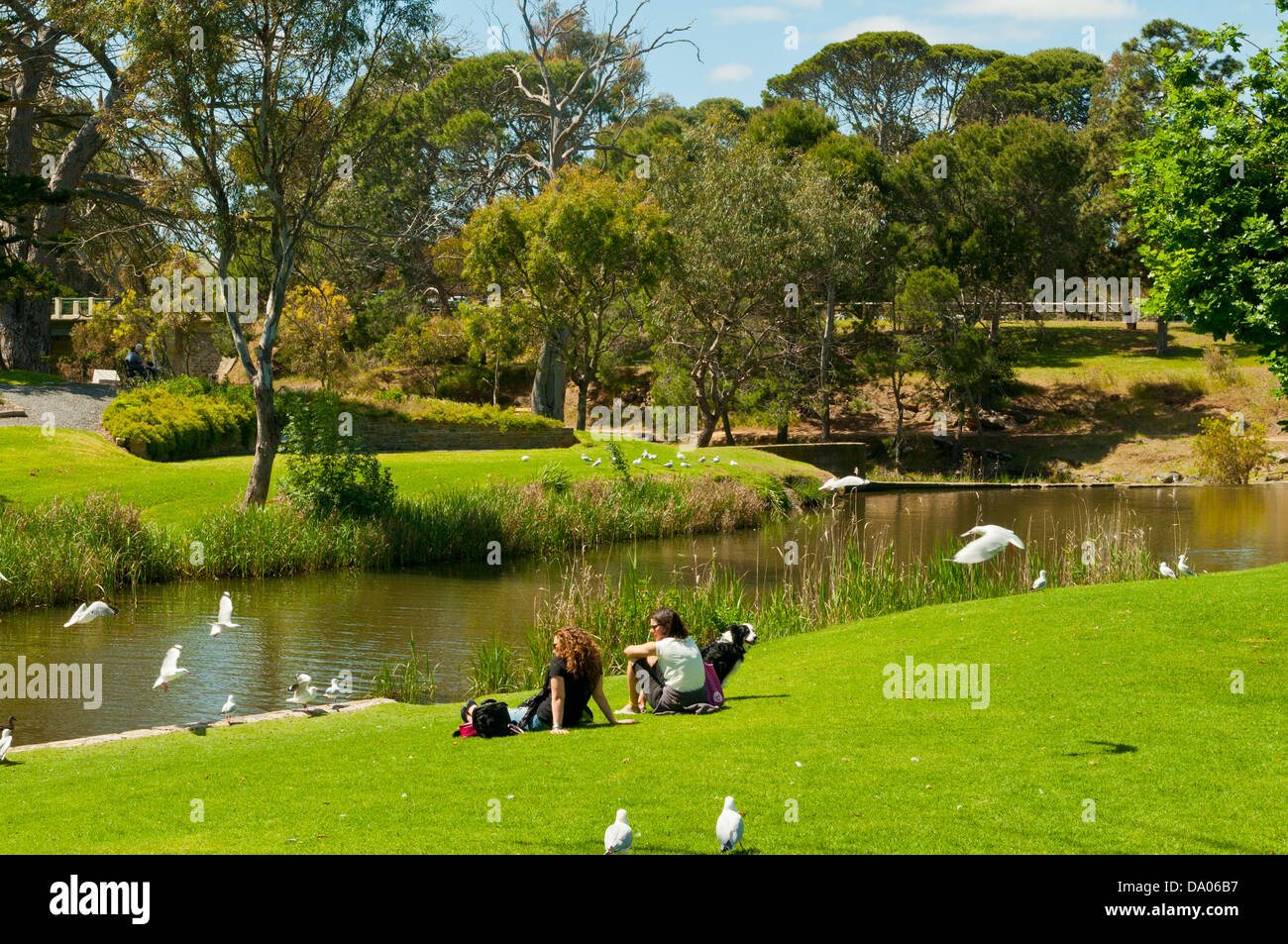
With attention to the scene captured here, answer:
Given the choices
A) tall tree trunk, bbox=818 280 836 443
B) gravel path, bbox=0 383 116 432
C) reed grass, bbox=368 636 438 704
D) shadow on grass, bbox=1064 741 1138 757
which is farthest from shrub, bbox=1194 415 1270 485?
shadow on grass, bbox=1064 741 1138 757

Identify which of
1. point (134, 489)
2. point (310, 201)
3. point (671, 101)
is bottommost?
point (134, 489)

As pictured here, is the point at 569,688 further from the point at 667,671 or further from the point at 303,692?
the point at 303,692

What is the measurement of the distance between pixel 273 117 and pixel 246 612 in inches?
519

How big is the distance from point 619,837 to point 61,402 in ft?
124

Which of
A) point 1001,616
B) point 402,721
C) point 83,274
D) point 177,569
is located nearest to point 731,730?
point 402,721

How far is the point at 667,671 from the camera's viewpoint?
41.5ft

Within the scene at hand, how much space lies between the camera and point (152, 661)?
18.2m

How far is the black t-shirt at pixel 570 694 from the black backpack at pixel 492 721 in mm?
375

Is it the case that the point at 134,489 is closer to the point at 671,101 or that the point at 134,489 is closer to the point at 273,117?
the point at 273,117

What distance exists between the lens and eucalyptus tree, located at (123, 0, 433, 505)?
88.3 ft

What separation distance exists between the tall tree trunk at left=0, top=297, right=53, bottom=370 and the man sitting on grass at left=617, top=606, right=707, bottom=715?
42714 millimetres

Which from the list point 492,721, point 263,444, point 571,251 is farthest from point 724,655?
point 571,251

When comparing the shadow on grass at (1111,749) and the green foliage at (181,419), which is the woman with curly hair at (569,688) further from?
the green foliage at (181,419)

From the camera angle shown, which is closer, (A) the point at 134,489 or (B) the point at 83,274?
(A) the point at 134,489
